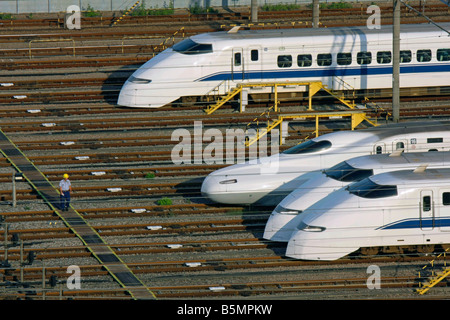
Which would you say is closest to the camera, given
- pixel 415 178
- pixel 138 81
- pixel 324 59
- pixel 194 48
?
pixel 415 178

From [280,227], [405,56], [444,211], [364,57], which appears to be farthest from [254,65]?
[444,211]

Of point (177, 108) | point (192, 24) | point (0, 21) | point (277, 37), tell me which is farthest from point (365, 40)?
point (0, 21)

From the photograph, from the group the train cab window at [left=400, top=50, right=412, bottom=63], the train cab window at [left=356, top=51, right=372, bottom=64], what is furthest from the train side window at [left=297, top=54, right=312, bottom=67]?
the train cab window at [left=400, top=50, right=412, bottom=63]

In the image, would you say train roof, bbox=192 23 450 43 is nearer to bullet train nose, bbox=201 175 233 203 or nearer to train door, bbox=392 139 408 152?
→ train door, bbox=392 139 408 152

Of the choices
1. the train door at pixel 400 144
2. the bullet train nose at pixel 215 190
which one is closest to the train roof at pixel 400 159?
the train door at pixel 400 144

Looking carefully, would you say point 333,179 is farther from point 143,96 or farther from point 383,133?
point 143,96

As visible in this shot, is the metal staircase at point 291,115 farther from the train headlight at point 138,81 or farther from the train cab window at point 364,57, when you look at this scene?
the train headlight at point 138,81
